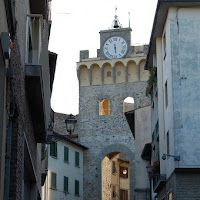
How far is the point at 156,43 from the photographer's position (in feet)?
78.2

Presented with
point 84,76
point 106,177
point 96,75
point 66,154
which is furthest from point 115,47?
point 106,177

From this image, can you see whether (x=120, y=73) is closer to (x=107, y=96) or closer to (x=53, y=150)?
(x=107, y=96)

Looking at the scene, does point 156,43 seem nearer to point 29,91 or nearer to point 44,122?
point 44,122

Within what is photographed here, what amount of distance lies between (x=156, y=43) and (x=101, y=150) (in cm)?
2035

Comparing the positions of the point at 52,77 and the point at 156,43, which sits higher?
the point at 156,43

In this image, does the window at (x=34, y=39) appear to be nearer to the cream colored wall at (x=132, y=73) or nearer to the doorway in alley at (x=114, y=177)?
the cream colored wall at (x=132, y=73)

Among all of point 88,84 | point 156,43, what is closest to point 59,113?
point 88,84

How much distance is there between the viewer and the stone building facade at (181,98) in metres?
18.5

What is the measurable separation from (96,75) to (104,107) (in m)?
3.05

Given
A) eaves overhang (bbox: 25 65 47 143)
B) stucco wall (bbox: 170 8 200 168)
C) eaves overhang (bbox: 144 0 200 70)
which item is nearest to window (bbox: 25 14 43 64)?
eaves overhang (bbox: 25 65 47 143)

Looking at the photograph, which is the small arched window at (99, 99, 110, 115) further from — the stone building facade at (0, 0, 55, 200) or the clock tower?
the stone building facade at (0, 0, 55, 200)

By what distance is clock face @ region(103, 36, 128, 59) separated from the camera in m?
44.4

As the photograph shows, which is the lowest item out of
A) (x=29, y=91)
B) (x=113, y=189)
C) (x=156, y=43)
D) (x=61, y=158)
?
(x=113, y=189)

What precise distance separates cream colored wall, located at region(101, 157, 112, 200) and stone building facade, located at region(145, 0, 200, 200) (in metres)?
23.3
